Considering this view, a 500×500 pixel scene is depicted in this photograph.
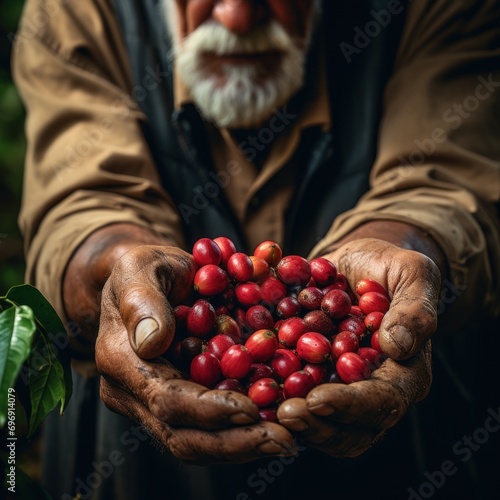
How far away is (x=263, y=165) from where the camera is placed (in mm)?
2352

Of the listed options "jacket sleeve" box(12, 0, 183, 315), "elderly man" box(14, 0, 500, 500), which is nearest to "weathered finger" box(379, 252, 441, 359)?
"elderly man" box(14, 0, 500, 500)

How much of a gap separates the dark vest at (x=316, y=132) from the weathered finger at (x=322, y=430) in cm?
110

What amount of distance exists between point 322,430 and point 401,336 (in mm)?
236

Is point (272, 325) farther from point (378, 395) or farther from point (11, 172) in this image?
point (11, 172)

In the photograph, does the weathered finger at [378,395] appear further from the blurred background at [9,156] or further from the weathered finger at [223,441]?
the blurred background at [9,156]

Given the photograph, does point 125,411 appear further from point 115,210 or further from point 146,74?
point 146,74

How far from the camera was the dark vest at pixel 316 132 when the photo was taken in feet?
7.50

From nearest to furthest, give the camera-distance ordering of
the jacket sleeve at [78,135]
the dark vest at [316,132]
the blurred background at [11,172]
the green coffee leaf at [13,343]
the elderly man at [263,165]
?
1. the green coffee leaf at [13,343]
2. the elderly man at [263,165]
3. the jacket sleeve at [78,135]
4. the dark vest at [316,132]
5. the blurred background at [11,172]

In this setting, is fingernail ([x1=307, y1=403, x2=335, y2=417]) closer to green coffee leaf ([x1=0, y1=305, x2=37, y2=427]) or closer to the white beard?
green coffee leaf ([x1=0, y1=305, x2=37, y2=427])

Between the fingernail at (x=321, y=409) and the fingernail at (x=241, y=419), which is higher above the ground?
the fingernail at (x=321, y=409)

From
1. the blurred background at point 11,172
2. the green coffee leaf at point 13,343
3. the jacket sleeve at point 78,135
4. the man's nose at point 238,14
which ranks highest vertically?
the man's nose at point 238,14

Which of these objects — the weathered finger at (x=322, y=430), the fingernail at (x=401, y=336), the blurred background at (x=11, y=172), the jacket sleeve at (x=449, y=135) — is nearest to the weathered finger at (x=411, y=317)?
the fingernail at (x=401, y=336)

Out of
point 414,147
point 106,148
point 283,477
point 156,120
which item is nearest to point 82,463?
point 283,477

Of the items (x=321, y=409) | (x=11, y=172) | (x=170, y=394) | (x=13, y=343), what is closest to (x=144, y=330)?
(x=170, y=394)
